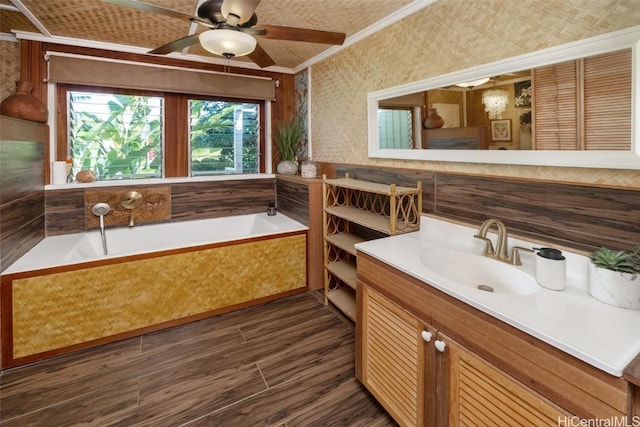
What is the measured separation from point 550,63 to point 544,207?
0.63 m

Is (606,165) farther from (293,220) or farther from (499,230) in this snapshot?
(293,220)

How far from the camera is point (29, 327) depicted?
2.03 meters

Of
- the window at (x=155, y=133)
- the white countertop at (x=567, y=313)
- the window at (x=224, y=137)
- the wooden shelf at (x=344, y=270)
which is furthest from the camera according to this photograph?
the window at (x=224, y=137)

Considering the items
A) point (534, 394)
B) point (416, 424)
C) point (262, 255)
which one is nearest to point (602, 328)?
point (534, 394)

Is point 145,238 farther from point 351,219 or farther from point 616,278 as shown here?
point 616,278

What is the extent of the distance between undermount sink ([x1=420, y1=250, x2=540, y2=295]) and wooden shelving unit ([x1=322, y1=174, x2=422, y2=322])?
41cm

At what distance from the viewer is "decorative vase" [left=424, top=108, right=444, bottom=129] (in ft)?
6.37

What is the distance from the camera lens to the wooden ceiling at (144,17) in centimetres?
213

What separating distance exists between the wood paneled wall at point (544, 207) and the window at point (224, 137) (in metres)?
2.33

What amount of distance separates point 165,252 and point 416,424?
6.60 ft

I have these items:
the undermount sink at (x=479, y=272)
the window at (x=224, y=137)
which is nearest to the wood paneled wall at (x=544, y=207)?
the undermount sink at (x=479, y=272)

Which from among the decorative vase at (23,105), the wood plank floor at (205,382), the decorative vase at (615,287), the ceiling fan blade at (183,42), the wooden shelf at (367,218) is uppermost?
the ceiling fan blade at (183,42)

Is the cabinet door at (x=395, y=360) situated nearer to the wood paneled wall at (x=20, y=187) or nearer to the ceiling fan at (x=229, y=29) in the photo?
the ceiling fan at (x=229, y=29)

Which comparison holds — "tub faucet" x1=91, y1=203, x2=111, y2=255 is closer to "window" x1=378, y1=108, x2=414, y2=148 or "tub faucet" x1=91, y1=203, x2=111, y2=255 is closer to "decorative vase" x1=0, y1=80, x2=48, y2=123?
"decorative vase" x1=0, y1=80, x2=48, y2=123
